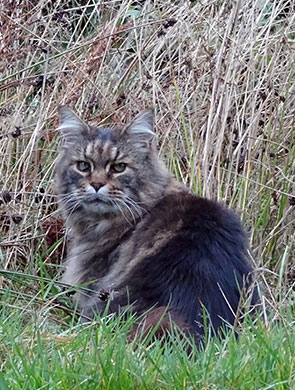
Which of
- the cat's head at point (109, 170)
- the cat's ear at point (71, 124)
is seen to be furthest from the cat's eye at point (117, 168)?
the cat's ear at point (71, 124)

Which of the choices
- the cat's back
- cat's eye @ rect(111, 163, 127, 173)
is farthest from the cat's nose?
the cat's back

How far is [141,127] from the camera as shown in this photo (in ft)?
14.0

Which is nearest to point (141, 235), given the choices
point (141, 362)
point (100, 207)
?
point (100, 207)

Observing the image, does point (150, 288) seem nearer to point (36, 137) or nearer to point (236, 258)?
point (236, 258)

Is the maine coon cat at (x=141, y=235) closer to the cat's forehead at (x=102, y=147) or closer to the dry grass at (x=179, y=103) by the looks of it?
the cat's forehead at (x=102, y=147)

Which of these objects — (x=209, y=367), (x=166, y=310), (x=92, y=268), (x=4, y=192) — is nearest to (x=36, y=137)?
(x=4, y=192)

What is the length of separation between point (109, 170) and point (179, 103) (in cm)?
80

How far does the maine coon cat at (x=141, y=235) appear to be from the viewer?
3438 millimetres

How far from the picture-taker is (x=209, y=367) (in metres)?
2.45

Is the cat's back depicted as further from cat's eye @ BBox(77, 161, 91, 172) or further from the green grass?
the green grass

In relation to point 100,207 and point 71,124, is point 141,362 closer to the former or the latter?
point 100,207

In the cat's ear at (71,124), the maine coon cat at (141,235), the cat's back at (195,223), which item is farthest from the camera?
the cat's ear at (71,124)

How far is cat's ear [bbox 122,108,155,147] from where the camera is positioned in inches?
167

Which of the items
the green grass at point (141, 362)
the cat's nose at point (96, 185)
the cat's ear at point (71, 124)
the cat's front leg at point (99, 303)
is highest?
the cat's ear at point (71, 124)
